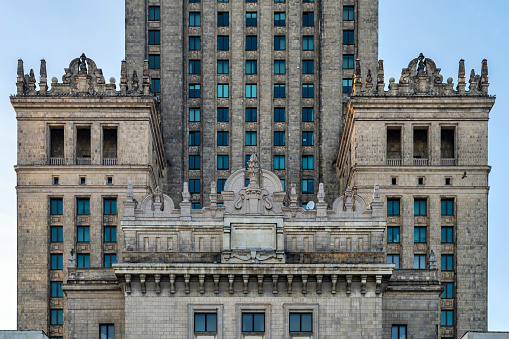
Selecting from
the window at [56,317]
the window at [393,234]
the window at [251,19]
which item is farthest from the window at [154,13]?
the window at [393,234]

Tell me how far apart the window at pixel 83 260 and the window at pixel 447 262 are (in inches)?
1098

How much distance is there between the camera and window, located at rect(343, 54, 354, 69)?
125 m

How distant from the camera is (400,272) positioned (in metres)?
91.8

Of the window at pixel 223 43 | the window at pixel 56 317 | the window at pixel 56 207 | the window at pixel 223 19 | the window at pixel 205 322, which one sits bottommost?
the window at pixel 56 317

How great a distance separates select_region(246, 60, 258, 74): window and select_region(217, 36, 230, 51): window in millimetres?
2343

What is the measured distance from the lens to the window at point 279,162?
124375 mm

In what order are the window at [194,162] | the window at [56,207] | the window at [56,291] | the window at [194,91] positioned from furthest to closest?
1. the window at [194,91]
2. the window at [194,162]
3. the window at [56,207]
4. the window at [56,291]

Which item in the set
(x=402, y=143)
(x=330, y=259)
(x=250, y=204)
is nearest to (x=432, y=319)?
(x=330, y=259)

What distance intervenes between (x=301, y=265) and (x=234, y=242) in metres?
4.27

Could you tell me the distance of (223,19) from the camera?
416 feet

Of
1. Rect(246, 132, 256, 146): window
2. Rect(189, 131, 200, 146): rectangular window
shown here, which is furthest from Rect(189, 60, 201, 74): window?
Rect(246, 132, 256, 146): window

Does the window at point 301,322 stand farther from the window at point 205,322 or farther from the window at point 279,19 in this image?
the window at point 279,19

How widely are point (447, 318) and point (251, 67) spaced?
31.6 meters

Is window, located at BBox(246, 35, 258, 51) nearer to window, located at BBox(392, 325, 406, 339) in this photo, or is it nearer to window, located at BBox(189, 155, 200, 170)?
window, located at BBox(189, 155, 200, 170)
